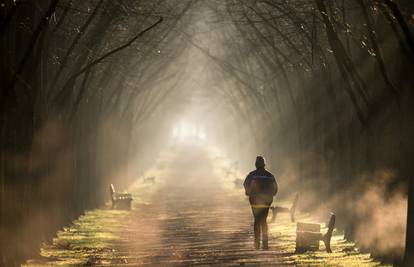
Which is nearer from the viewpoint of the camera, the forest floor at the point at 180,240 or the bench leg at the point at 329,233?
the forest floor at the point at 180,240

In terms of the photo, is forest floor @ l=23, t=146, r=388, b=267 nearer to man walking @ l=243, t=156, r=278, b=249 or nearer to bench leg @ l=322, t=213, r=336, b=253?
bench leg @ l=322, t=213, r=336, b=253

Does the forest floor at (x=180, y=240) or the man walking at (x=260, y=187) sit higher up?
the man walking at (x=260, y=187)

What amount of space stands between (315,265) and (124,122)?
34190mm

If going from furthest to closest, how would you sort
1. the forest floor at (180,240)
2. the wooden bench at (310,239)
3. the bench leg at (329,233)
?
the wooden bench at (310,239)
the bench leg at (329,233)
the forest floor at (180,240)

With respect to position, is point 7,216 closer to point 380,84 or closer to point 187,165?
point 380,84

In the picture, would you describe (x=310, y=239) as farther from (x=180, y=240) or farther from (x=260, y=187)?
(x=180, y=240)

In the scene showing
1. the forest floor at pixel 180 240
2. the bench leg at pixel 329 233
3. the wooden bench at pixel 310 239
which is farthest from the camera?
the wooden bench at pixel 310 239

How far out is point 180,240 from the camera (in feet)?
87.1

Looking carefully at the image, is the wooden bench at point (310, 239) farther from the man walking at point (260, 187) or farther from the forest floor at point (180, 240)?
the man walking at point (260, 187)

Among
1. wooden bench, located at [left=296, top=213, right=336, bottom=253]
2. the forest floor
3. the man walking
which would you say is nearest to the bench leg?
wooden bench, located at [left=296, top=213, right=336, bottom=253]

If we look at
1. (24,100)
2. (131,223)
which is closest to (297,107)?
(131,223)

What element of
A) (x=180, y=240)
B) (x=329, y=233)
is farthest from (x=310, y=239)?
(x=180, y=240)

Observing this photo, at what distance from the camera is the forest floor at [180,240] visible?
20.9 metres

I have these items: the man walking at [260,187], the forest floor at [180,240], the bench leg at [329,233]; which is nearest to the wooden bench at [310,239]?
the bench leg at [329,233]
